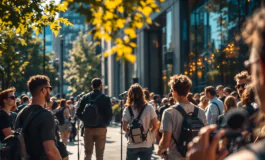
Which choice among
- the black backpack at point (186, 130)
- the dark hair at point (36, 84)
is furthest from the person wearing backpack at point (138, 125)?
the dark hair at point (36, 84)

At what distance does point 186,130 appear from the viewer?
23.2 ft

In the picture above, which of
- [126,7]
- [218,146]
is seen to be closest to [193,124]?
[126,7]

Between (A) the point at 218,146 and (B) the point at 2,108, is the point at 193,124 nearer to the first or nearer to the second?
(B) the point at 2,108

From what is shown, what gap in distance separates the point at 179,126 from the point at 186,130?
11 centimetres

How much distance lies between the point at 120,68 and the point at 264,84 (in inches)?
2364

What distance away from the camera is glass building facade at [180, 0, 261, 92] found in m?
23.8

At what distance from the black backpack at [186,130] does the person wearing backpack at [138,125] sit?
7.48 feet

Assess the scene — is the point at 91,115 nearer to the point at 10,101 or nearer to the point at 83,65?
the point at 10,101

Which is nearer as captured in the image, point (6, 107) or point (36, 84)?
point (36, 84)

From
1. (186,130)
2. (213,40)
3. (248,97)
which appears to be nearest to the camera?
(186,130)

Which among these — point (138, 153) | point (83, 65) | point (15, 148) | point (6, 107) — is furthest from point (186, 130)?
point (83, 65)

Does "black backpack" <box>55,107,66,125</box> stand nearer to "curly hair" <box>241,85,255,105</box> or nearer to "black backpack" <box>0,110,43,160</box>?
"curly hair" <box>241,85,255,105</box>

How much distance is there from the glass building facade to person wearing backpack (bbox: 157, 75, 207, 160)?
535 inches

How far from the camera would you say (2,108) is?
895 centimetres
